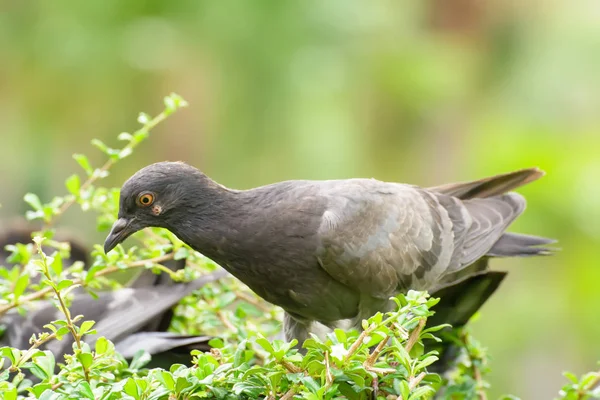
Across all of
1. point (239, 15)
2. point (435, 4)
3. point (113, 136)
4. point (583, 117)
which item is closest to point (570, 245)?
point (583, 117)

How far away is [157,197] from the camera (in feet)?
10.5

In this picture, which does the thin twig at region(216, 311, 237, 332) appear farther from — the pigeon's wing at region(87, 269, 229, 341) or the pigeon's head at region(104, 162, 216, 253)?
the pigeon's head at region(104, 162, 216, 253)

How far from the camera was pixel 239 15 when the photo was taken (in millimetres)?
11039

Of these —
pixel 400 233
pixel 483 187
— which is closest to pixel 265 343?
pixel 400 233

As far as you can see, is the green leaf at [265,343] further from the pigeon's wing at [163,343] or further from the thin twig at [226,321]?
the thin twig at [226,321]

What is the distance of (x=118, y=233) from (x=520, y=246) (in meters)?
2.06

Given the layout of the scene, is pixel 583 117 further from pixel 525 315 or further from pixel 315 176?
pixel 315 176

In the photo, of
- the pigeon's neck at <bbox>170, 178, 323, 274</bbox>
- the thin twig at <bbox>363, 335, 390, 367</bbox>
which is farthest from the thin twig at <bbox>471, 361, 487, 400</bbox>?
the thin twig at <bbox>363, 335, 390, 367</bbox>

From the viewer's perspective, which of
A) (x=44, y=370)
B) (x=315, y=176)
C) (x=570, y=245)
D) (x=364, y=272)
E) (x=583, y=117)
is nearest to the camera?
(x=44, y=370)

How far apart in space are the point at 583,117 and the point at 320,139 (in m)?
4.04

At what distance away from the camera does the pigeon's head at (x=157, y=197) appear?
10.3 feet

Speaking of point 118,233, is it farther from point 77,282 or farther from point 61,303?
point 61,303

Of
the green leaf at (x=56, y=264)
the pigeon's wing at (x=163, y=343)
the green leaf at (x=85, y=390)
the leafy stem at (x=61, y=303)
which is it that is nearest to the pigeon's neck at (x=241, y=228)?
the pigeon's wing at (x=163, y=343)

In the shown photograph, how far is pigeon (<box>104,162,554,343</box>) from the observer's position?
10.7 ft
